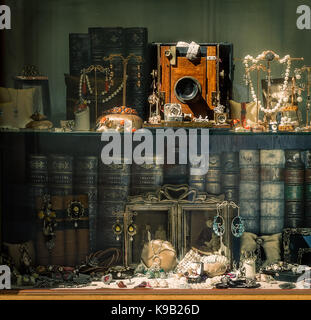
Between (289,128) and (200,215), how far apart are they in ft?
2.40

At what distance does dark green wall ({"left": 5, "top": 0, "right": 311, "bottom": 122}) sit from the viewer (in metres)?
2.92

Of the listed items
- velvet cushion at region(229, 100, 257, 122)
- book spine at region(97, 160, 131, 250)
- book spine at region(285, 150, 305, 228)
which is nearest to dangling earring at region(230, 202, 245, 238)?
book spine at region(285, 150, 305, 228)

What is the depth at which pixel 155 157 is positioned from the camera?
3.00 m

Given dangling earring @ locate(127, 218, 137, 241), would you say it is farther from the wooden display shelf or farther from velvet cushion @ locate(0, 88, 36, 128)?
velvet cushion @ locate(0, 88, 36, 128)

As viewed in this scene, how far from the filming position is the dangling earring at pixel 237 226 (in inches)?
119

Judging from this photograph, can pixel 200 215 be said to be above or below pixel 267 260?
above

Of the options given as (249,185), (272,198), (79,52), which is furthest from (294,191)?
(79,52)

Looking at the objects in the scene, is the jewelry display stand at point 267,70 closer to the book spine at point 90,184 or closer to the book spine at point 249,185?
the book spine at point 249,185

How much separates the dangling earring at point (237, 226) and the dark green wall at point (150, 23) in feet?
3.30

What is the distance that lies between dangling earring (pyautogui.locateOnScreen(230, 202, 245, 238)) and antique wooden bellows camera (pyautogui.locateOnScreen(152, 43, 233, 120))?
61 cm

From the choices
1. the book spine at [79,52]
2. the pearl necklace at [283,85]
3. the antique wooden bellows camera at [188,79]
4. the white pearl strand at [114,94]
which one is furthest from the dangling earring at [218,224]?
the book spine at [79,52]

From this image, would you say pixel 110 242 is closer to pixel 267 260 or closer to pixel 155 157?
pixel 155 157

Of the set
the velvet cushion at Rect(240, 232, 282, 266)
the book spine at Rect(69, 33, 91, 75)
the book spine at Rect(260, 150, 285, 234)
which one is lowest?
the velvet cushion at Rect(240, 232, 282, 266)
